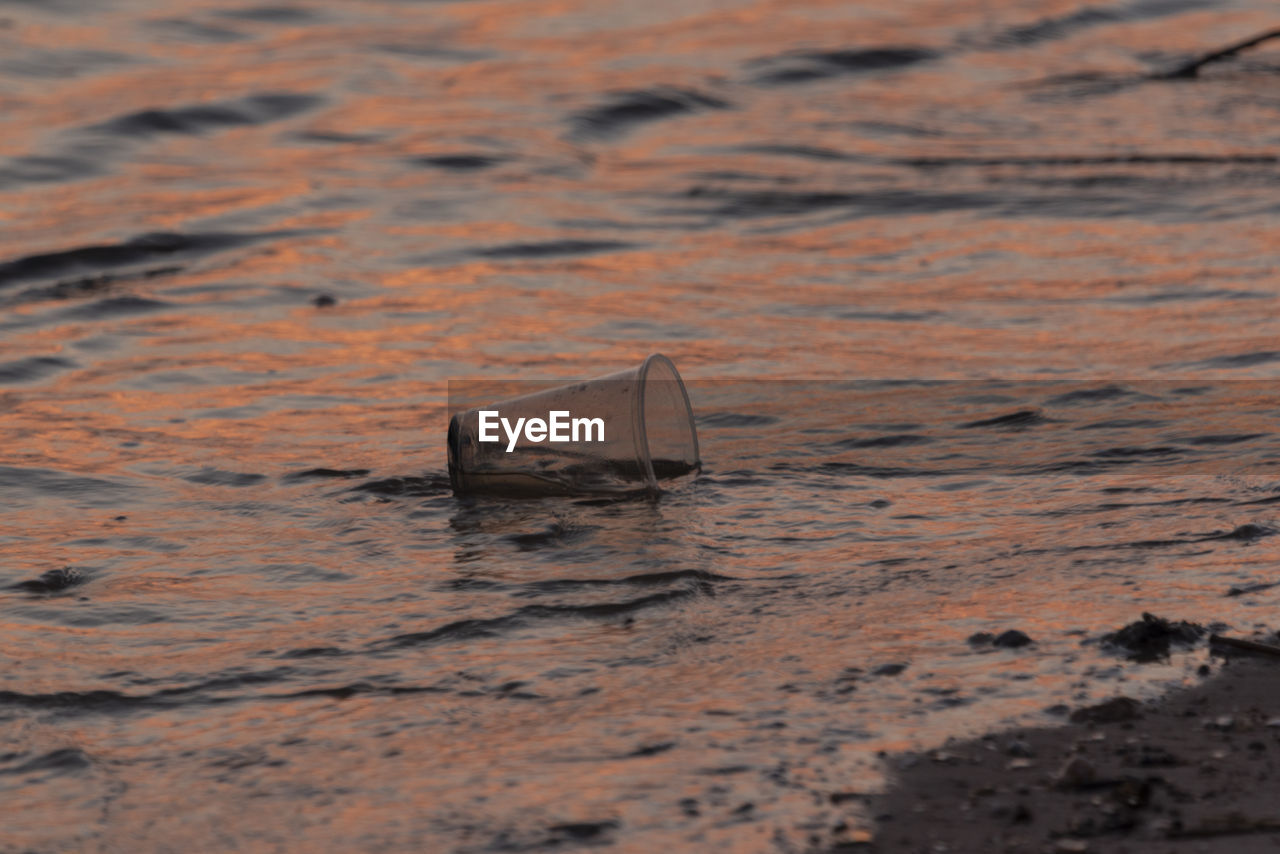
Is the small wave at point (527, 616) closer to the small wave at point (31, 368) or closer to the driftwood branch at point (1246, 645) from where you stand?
the driftwood branch at point (1246, 645)

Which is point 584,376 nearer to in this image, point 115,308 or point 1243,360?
point 1243,360

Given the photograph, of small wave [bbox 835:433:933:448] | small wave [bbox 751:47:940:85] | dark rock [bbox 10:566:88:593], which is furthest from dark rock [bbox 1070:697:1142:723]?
small wave [bbox 751:47:940:85]

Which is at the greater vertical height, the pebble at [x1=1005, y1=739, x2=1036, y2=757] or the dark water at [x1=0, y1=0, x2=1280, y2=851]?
the dark water at [x1=0, y1=0, x2=1280, y2=851]

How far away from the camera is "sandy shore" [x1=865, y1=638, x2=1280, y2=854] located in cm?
224

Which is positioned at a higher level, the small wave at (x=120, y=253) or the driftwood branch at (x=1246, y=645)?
the small wave at (x=120, y=253)

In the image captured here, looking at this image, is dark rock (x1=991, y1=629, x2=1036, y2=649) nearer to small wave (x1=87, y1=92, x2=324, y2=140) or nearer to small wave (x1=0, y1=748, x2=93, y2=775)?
small wave (x1=0, y1=748, x2=93, y2=775)

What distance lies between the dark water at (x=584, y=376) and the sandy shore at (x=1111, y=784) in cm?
9

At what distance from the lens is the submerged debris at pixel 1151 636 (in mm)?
2871

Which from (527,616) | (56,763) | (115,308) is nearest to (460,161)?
(115,308)

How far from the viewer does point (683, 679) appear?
2891 millimetres

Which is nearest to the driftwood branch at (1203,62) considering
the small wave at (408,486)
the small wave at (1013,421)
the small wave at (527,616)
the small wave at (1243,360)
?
the small wave at (1243,360)

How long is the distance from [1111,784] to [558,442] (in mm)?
1971

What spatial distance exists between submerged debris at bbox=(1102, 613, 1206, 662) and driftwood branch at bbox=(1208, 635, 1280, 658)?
43mm

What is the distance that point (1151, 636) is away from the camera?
2898 millimetres
